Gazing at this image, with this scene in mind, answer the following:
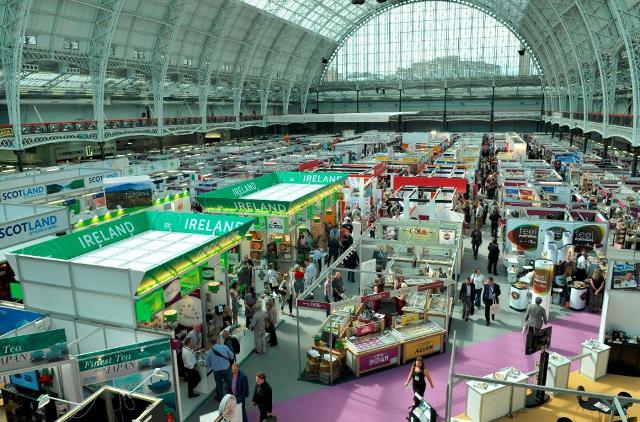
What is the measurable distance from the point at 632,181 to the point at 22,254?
2236 centimetres

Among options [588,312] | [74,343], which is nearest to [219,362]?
[74,343]

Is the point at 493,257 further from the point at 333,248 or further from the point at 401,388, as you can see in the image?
the point at 401,388

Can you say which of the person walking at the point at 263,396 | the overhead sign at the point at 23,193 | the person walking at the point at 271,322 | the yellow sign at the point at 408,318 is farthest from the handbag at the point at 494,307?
the overhead sign at the point at 23,193

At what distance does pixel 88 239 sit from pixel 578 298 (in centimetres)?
1122

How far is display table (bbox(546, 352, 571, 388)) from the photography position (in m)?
8.31

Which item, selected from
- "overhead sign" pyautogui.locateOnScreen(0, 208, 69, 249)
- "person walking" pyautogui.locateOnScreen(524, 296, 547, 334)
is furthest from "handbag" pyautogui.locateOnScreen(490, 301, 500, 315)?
"overhead sign" pyautogui.locateOnScreen(0, 208, 69, 249)

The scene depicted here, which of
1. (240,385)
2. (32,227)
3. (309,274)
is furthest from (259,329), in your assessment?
(32,227)

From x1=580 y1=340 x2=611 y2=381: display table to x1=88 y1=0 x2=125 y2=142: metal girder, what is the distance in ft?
92.9

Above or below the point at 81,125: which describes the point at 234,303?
below

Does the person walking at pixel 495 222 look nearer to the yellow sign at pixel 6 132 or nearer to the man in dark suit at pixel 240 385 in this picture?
the man in dark suit at pixel 240 385

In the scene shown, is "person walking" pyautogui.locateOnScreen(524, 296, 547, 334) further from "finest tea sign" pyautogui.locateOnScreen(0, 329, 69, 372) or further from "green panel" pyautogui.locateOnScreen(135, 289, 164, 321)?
"finest tea sign" pyautogui.locateOnScreen(0, 329, 69, 372)

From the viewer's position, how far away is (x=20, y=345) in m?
6.40

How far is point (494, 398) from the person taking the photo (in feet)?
24.9

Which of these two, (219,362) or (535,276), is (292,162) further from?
(219,362)
